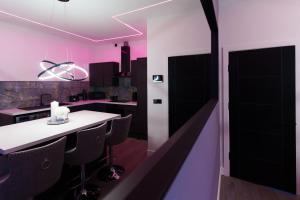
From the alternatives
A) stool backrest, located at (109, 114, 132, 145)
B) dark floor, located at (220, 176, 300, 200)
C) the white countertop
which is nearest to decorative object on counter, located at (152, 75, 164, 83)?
stool backrest, located at (109, 114, 132, 145)

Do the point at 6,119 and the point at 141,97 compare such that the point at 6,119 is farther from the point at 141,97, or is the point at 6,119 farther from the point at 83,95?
the point at 141,97

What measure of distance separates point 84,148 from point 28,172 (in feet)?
2.00

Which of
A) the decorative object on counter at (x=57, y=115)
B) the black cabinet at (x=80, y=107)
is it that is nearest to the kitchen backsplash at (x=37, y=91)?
the black cabinet at (x=80, y=107)

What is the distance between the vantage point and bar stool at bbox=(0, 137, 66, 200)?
49.1 inches

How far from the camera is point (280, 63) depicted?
7.21ft

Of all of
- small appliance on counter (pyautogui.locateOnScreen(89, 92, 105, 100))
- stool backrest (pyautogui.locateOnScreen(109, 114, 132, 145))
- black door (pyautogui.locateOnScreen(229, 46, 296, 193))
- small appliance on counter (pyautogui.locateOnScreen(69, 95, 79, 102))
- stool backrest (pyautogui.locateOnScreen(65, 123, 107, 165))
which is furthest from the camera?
small appliance on counter (pyautogui.locateOnScreen(89, 92, 105, 100))

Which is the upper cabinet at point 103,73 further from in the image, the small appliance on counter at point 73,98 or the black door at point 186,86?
the black door at point 186,86

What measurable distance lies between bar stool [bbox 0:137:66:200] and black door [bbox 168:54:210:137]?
81.2 inches

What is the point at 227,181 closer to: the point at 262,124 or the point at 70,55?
the point at 262,124

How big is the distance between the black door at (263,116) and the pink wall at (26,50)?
413cm

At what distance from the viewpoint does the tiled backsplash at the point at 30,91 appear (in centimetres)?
361

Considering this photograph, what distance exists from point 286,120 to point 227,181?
1.15 m

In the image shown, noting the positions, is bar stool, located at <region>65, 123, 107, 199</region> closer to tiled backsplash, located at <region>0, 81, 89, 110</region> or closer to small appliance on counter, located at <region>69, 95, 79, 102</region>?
tiled backsplash, located at <region>0, 81, 89, 110</region>

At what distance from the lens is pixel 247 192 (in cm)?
228
